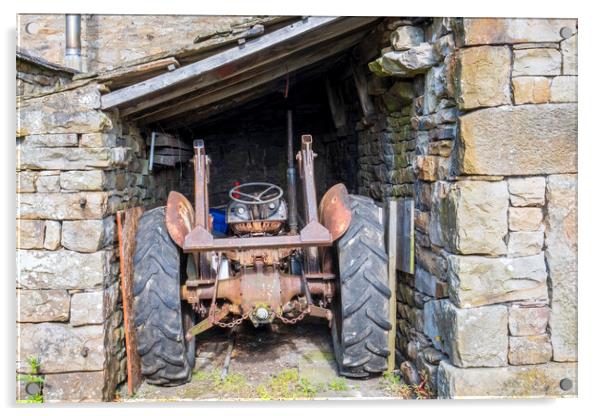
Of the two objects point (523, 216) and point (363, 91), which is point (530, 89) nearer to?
point (523, 216)

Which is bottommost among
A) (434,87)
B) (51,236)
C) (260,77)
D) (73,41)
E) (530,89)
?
(51,236)

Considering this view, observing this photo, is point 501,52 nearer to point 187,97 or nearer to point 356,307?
point 356,307

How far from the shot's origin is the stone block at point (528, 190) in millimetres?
3213

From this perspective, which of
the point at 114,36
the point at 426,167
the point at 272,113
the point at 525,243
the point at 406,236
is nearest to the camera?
the point at 525,243

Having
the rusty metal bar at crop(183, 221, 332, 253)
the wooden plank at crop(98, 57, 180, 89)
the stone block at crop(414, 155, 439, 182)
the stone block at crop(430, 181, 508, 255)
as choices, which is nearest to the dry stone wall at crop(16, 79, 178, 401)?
the wooden plank at crop(98, 57, 180, 89)

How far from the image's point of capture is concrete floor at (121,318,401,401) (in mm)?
3924

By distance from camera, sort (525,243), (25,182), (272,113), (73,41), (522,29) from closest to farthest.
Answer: (522,29)
(525,243)
(25,182)
(73,41)
(272,113)

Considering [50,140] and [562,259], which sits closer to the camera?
[562,259]

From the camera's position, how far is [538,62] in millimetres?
3160

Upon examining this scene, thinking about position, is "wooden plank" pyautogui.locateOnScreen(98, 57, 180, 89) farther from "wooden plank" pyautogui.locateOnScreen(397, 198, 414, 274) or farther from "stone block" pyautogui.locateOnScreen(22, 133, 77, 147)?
"wooden plank" pyautogui.locateOnScreen(397, 198, 414, 274)

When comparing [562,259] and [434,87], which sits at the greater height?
[434,87]

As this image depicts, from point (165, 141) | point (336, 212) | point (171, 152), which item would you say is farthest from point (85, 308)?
point (171, 152)

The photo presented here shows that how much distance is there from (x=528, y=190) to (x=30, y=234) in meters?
3.26
